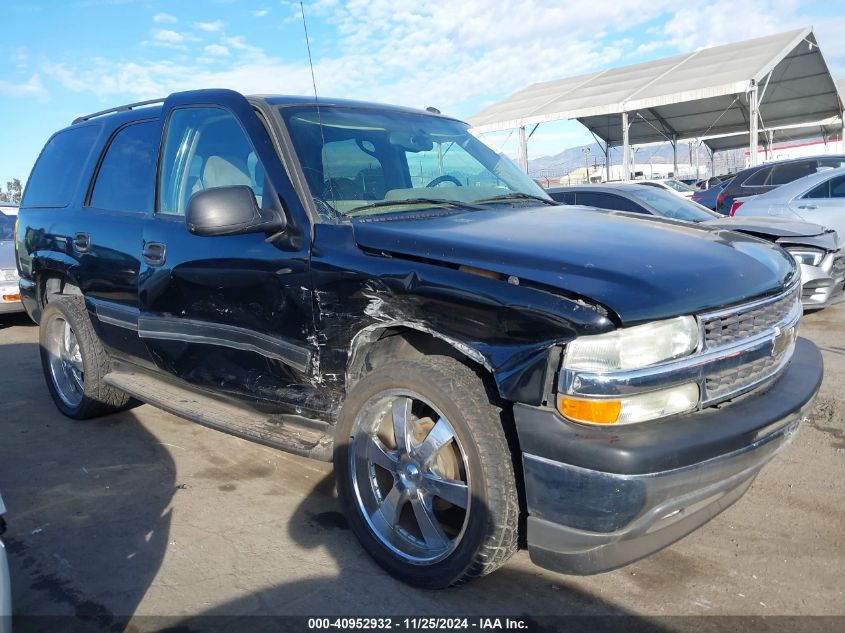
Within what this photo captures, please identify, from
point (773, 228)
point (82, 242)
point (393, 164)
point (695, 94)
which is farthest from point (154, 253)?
point (695, 94)

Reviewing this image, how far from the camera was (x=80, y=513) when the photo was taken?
11.4ft

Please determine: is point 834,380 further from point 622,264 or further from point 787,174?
point 787,174

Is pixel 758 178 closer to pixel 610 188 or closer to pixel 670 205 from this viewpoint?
pixel 610 188

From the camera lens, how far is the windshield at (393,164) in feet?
10.5

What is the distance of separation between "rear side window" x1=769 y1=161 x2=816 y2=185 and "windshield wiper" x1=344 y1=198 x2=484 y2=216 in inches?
402

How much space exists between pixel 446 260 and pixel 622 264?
2.03 ft

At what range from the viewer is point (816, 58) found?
2288cm

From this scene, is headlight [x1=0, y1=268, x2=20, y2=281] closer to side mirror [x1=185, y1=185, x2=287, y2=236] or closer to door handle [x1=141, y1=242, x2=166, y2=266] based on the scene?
door handle [x1=141, y1=242, x2=166, y2=266]

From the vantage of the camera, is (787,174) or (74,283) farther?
(787,174)

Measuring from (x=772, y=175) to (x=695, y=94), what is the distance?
27.9ft

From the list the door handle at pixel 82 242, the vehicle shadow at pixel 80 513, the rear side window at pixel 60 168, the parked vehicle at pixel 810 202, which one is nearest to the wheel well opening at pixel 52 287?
the door handle at pixel 82 242

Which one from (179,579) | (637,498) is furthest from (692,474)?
(179,579)

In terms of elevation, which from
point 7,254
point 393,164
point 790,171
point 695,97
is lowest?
point 790,171

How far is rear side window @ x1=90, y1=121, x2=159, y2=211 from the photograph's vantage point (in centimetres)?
401
